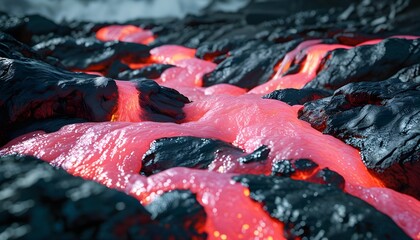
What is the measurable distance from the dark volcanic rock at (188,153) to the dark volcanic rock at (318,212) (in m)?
0.57

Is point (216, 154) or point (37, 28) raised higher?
point (216, 154)

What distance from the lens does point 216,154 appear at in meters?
3.33

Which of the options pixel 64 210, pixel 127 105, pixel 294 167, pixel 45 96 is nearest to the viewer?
pixel 64 210

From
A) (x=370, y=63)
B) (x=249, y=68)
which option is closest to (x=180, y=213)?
(x=370, y=63)

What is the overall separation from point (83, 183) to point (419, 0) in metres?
15.3

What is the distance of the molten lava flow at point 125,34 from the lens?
14166mm

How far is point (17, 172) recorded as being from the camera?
1.99 meters

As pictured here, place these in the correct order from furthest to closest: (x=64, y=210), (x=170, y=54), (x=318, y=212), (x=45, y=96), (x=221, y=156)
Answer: (x=170, y=54) → (x=45, y=96) → (x=221, y=156) → (x=318, y=212) → (x=64, y=210)

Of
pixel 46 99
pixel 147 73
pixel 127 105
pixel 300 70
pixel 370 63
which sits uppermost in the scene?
pixel 370 63

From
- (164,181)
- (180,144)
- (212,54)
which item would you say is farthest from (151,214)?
(212,54)

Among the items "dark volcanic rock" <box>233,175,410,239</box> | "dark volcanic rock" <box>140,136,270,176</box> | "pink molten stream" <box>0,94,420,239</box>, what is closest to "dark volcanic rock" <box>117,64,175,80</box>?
"pink molten stream" <box>0,94,420,239</box>

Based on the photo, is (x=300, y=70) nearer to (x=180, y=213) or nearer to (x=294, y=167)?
(x=294, y=167)

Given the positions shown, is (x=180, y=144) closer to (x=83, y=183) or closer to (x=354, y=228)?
(x=83, y=183)

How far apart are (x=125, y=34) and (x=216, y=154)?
13007mm
